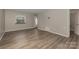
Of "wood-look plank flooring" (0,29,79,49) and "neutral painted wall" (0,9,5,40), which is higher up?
"neutral painted wall" (0,9,5,40)

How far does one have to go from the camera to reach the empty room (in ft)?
5.65

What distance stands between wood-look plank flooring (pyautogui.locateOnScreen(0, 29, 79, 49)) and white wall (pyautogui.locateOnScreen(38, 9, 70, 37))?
0.08 meters

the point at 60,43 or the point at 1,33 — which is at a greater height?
the point at 1,33

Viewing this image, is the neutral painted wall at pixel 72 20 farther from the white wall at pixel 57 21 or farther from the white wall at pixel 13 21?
the white wall at pixel 13 21

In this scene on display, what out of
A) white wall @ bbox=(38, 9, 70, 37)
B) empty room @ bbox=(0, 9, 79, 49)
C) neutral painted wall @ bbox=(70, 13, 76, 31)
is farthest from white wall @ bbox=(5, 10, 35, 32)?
neutral painted wall @ bbox=(70, 13, 76, 31)

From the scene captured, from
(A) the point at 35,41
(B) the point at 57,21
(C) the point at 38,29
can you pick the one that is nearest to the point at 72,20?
(B) the point at 57,21

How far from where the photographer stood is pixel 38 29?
5.91ft

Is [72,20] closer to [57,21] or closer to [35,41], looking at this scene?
[57,21]

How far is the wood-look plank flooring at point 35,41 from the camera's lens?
172 cm

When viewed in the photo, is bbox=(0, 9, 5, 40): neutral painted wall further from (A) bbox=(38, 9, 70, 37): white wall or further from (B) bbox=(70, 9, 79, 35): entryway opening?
(B) bbox=(70, 9, 79, 35): entryway opening
